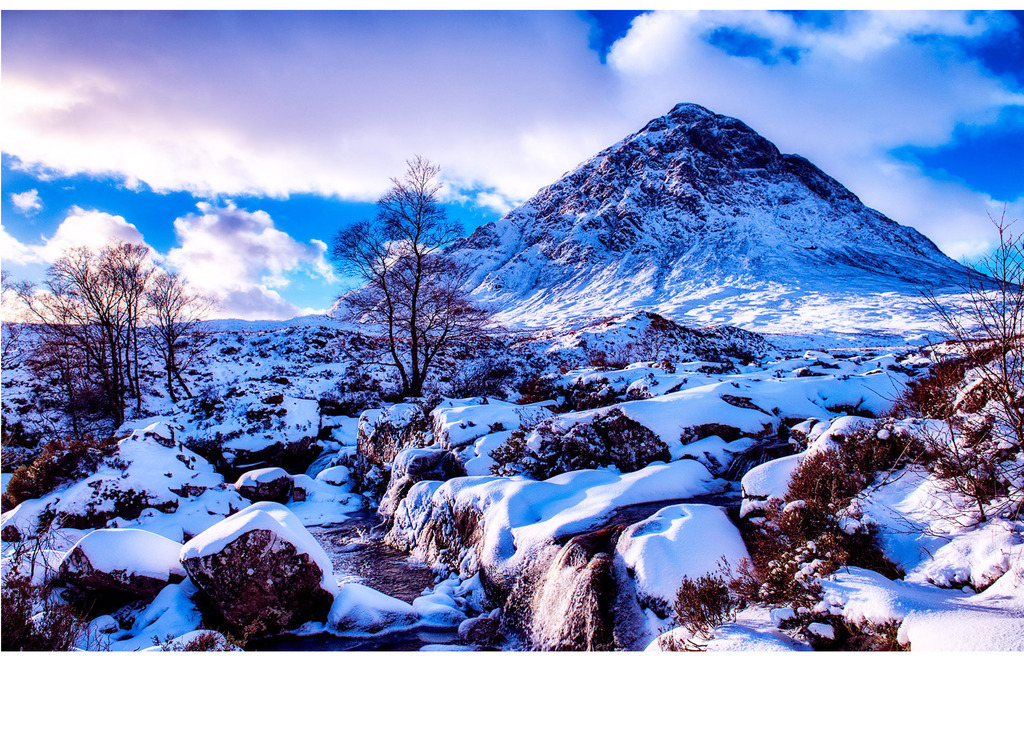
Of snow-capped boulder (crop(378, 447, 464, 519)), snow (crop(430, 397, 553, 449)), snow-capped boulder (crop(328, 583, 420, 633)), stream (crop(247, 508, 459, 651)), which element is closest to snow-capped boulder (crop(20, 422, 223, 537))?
stream (crop(247, 508, 459, 651))

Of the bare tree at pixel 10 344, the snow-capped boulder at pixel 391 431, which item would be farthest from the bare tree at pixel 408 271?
the bare tree at pixel 10 344

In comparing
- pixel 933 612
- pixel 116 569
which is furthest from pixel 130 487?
pixel 933 612

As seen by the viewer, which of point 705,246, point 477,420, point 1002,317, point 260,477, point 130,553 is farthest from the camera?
A: point 705,246

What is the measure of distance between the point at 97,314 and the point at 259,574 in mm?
19124

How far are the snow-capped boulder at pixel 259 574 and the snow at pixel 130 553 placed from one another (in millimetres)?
1025

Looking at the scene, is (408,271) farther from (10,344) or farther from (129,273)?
(10,344)

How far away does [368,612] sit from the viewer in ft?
20.8

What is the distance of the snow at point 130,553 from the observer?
21.7 feet

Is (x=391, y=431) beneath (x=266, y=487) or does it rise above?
above

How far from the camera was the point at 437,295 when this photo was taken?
1678 cm

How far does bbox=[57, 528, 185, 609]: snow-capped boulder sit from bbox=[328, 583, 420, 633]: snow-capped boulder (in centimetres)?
297

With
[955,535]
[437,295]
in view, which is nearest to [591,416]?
[955,535]

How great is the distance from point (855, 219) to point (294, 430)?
337ft

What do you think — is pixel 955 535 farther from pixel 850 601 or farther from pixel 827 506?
pixel 850 601
